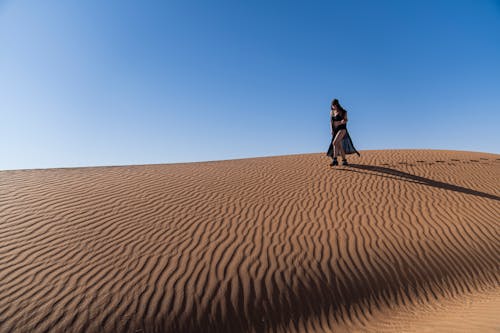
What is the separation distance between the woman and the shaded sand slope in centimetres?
177

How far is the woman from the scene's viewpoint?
394 inches

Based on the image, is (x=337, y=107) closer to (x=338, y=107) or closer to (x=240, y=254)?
(x=338, y=107)

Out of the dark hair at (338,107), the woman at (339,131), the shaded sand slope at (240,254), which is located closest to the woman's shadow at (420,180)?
the shaded sand slope at (240,254)

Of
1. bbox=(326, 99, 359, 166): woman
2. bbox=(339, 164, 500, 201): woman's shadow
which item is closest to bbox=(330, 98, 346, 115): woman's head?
bbox=(326, 99, 359, 166): woman

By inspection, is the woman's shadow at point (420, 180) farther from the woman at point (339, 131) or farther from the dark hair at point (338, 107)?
the dark hair at point (338, 107)

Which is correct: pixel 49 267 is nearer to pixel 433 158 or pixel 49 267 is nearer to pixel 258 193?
pixel 258 193

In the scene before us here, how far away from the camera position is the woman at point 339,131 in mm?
10008

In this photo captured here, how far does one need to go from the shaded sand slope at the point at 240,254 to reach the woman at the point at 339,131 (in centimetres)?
177

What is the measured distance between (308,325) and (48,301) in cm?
374

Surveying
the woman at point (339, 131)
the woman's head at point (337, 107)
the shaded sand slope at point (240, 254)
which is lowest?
the shaded sand slope at point (240, 254)

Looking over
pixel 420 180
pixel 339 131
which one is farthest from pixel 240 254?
pixel 420 180

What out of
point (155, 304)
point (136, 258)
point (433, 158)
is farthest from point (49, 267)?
point (433, 158)

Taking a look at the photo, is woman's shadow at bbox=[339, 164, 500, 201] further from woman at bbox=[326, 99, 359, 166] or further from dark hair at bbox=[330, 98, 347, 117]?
dark hair at bbox=[330, 98, 347, 117]

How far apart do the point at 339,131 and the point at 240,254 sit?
657 cm
